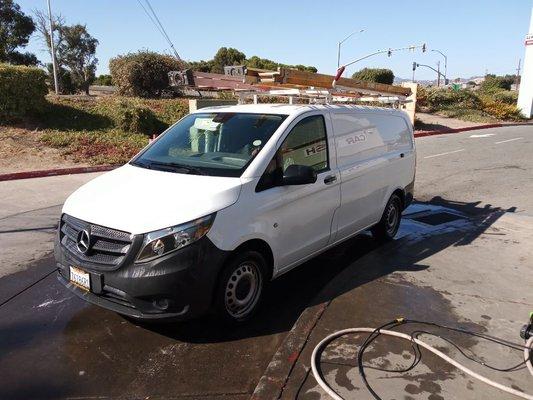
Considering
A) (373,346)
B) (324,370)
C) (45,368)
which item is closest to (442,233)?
(373,346)

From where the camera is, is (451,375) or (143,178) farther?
(143,178)

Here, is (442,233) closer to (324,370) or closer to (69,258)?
(324,370)

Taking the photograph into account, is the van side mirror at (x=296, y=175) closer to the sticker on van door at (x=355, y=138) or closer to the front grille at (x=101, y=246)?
the sticker on van door at (x=355, y=138)

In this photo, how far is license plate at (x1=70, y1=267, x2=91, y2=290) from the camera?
12.1 feet

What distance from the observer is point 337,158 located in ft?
16.4

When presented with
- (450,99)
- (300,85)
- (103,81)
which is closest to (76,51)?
(103,81)

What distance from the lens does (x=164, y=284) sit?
346 centimetres

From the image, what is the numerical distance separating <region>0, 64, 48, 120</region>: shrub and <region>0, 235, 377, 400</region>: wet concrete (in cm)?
1153

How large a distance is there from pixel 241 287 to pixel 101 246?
1.17 meters

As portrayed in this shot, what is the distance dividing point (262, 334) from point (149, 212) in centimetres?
138

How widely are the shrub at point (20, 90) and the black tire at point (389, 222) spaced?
12618 mm

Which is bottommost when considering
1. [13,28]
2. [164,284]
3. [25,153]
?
[25,153]

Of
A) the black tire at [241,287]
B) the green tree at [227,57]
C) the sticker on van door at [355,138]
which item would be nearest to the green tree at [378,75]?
the green tree at [227,57]

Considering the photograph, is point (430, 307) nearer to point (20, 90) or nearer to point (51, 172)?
point (51, 172)
